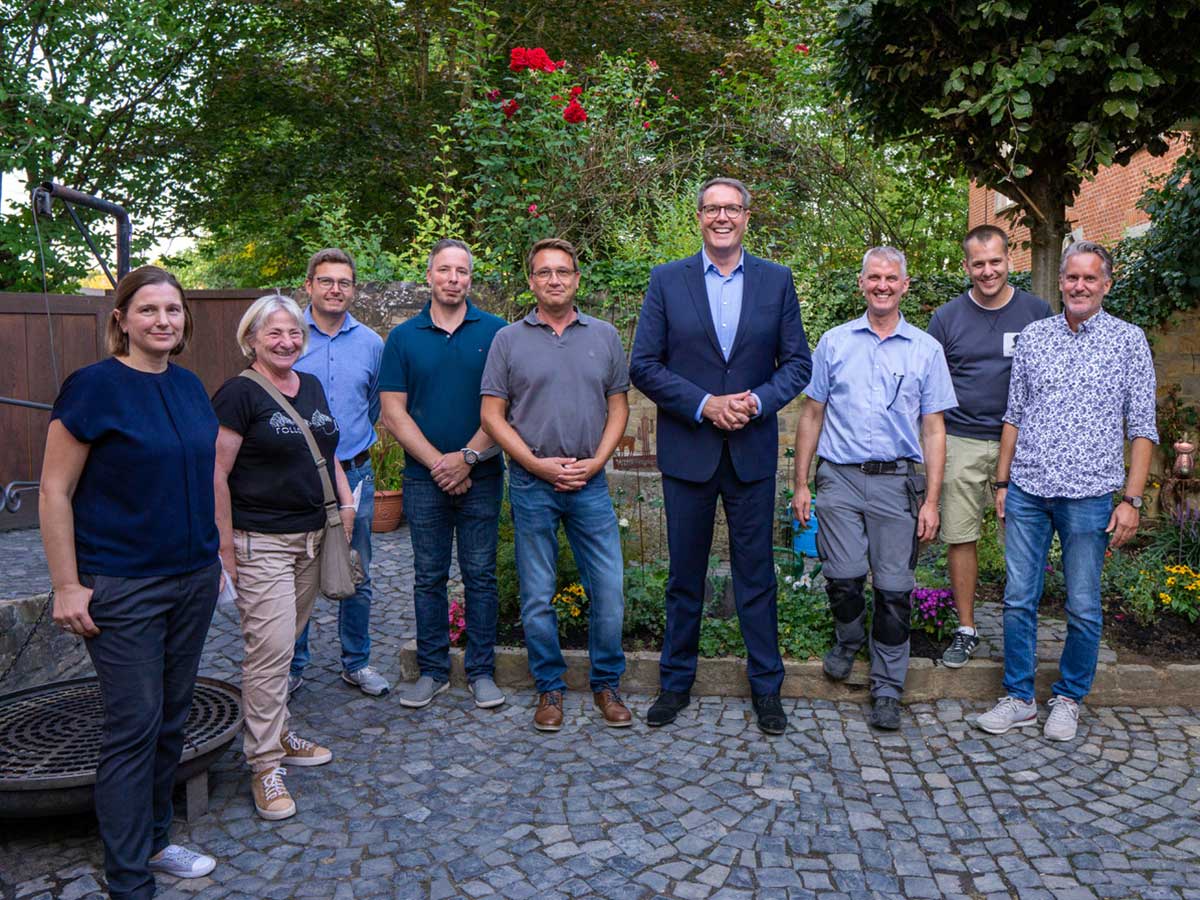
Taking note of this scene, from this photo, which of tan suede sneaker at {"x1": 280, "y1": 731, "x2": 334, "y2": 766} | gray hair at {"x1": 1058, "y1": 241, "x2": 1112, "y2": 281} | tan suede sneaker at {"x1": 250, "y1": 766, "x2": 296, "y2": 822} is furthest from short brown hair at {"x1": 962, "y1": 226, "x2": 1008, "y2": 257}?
tan suede sneaker at {"x1": 250, "y1": 766, "x2": 296, "y2": 822}

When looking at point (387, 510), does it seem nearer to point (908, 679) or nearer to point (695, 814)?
point (908, 679)

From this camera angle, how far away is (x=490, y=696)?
441cm

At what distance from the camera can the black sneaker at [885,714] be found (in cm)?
412

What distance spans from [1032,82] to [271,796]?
4853 millimetres

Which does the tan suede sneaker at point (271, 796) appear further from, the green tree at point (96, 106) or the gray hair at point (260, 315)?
the green tree at point (96, 106)

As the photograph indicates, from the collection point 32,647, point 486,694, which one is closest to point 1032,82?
point 486,694

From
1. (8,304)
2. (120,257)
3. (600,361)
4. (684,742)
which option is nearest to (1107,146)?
(600,361)

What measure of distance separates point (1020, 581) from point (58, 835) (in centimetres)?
392

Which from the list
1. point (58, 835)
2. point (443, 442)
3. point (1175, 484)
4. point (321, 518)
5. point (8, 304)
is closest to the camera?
point (58, 835)

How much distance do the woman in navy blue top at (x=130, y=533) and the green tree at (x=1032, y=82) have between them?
4205mm

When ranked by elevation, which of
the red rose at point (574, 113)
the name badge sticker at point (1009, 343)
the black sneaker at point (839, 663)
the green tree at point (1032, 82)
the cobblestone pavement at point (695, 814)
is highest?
the red rose at point (574, 113)

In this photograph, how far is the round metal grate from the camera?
123 inches

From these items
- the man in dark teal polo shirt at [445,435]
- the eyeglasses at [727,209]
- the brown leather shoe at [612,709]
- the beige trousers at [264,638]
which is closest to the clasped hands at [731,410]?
the eyeglasses at [727,209]

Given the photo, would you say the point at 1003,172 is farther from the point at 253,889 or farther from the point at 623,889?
the point at 253,889
